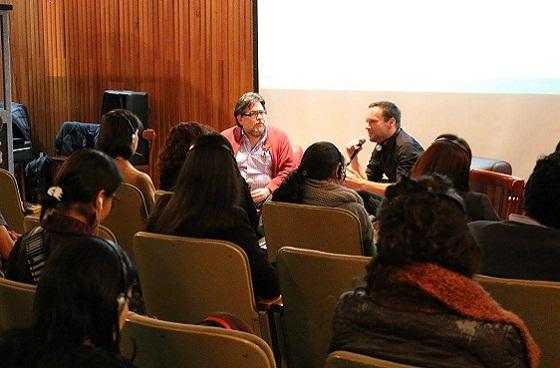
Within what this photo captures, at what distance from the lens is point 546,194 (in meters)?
2.52

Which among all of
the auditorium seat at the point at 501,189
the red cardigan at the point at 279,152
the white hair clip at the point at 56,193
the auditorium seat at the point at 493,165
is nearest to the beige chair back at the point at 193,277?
the white hair clip at the point at 56,193

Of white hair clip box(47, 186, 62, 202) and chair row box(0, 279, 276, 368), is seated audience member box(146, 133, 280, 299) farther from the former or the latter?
chair row box(0, 279, 276, 368)

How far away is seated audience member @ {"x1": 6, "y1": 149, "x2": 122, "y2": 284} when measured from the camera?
226 centimetres

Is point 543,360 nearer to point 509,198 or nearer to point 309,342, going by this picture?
point 309,342

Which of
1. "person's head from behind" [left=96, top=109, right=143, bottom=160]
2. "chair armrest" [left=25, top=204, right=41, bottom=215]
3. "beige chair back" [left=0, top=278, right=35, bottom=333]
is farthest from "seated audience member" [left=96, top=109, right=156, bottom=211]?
"chair armrest" [left=25, top=204, right=41, bottom=215]

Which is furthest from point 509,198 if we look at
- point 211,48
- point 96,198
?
point 211,48

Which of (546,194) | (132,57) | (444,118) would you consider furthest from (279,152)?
(546,194)

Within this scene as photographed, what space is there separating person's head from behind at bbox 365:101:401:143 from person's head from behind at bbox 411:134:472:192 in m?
1.38

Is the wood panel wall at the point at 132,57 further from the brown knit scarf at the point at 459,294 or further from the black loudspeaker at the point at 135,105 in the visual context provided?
the brown knit scarf at the point at 459,294

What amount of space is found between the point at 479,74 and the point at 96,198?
3983mm

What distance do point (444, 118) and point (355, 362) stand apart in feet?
14.9

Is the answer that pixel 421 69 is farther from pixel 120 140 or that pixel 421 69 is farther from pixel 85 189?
pixel 85 189

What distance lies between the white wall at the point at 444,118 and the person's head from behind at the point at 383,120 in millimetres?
1040

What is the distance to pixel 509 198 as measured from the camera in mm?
3930
